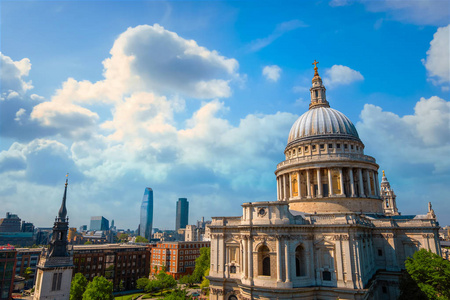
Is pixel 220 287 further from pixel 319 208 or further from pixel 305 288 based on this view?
pixel 319 208

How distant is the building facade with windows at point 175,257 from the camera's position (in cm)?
10231

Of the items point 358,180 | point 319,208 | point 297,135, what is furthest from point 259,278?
point 297,135

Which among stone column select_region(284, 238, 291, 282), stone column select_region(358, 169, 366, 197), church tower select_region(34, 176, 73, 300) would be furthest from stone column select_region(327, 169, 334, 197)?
church tower select_region(34, 176, 73, 300)

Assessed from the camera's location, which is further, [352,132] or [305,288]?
[352,132]

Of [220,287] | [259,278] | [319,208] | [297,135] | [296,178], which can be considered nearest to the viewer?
[259,278]

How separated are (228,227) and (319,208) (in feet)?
63.1

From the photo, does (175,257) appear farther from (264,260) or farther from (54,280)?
(264,260)

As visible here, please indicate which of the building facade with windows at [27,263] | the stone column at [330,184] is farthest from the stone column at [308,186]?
the building facade with windows at [27,263]

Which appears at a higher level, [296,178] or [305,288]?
[296,178]

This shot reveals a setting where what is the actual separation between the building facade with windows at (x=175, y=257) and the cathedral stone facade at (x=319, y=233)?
55.9 m

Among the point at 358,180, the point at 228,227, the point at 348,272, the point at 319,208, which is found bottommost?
the point at 348,272

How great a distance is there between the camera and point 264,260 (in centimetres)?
4169

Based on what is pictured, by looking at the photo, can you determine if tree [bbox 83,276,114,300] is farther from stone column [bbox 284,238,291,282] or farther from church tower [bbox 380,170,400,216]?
church tower [bbox 380,170,400,216]

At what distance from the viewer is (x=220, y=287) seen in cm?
4491
